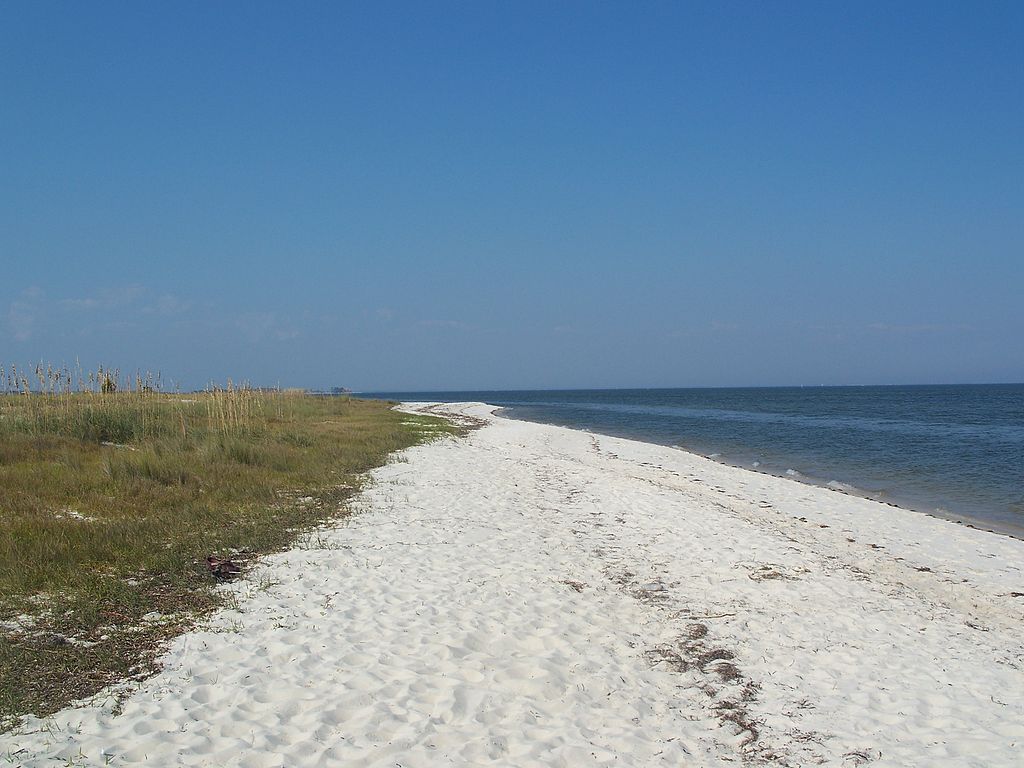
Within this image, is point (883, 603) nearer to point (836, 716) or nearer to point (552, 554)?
point (836, 716)

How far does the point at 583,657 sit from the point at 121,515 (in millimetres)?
7955

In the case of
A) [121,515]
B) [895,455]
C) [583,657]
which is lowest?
[895,455]

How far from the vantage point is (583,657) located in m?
6.35

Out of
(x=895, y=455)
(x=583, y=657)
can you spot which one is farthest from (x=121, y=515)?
(x=895, y=455)

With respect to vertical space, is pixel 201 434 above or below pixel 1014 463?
above

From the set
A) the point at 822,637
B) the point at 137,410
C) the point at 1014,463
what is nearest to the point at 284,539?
the point at 822,637

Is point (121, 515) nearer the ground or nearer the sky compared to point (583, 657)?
nearer the sky

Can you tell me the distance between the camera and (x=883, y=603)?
8375 mm

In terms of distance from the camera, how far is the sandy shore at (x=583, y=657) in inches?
187

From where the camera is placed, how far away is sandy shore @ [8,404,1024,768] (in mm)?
4746

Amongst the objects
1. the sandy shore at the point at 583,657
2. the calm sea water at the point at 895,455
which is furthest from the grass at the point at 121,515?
the calm sea water at the point at 895,455

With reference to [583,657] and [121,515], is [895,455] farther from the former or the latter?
[121,515]

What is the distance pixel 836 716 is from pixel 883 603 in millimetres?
3578

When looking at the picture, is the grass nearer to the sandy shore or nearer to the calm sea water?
the sandy shore
